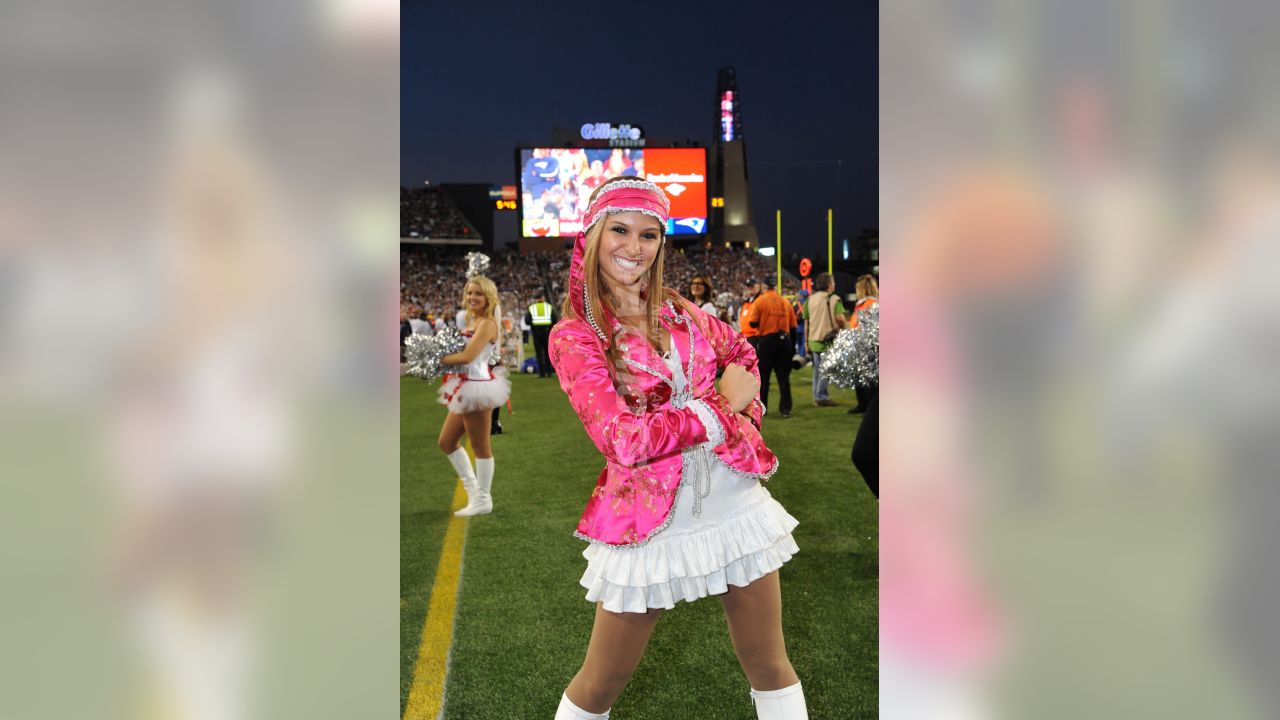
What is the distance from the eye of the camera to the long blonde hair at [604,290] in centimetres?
217

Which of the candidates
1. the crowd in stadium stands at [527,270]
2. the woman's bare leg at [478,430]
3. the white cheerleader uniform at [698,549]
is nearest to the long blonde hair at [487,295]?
the woman's bare leg at [478,430]

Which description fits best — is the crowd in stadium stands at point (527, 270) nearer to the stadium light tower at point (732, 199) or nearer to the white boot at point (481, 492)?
the stadium light tower at point (732, 199)

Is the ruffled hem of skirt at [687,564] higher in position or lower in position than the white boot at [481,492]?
higher

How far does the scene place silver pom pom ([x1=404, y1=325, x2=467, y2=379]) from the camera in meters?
7.09

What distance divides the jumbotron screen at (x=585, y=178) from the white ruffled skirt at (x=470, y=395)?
24.2 meters

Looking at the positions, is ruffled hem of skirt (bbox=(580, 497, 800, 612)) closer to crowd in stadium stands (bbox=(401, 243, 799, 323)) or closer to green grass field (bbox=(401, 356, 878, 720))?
green grass field (bbox=(401, 356, 878, 720))

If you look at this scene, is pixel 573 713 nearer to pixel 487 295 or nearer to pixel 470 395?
pixel 470 395

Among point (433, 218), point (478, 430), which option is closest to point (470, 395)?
point (478, 430)

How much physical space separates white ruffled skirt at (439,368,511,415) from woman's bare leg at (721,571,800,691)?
14.2ft

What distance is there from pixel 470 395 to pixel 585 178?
25.9m
